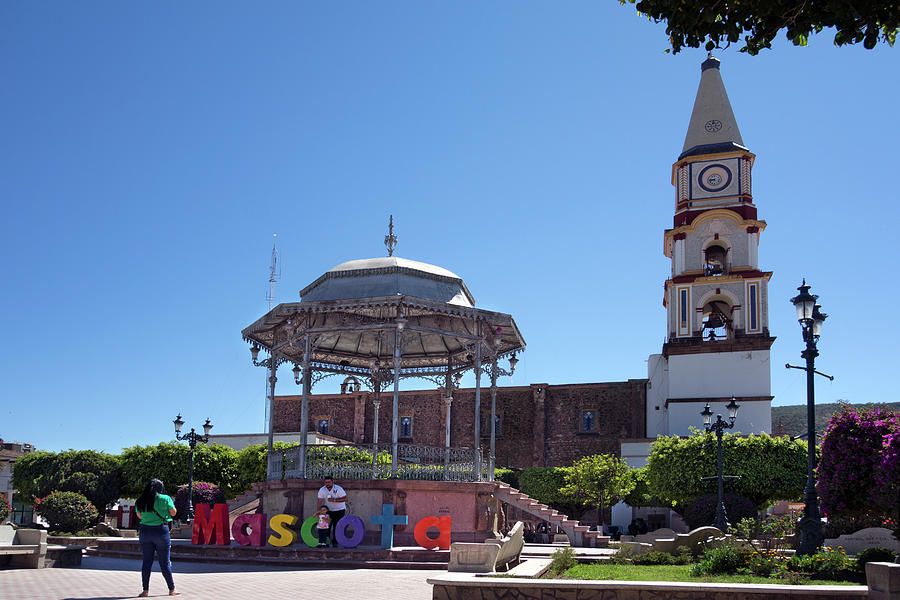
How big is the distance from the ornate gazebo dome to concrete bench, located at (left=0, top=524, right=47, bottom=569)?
807 centimetres

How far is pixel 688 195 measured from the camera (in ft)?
164

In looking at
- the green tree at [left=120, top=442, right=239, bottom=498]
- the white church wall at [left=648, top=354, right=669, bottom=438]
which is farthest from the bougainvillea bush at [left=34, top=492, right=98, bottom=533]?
the white church wall at [left=648, top=354, right=669, bottom=438]

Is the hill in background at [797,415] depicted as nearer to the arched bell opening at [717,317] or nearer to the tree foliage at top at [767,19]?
the arched bell opening at [717,317]

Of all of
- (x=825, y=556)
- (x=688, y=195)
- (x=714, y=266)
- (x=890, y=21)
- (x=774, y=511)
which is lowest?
(x=774, y=511)

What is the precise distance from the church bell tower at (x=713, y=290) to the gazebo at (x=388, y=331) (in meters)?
25.3

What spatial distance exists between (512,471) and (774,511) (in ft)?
46.9

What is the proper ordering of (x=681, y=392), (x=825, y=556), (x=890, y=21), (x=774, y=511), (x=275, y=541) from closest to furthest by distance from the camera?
1. (x=890, y=21)
2. (x=825, y=556)
3. (x=275, y=541)
4. (x=774, y=511)
5. (x=681, y=392)

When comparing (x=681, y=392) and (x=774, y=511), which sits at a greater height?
(x=681, y=392)

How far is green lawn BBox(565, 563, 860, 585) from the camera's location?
11.3 m

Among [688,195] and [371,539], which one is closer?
[371,539]

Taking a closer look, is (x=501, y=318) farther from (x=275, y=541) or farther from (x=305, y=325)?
(x=275, y=541)

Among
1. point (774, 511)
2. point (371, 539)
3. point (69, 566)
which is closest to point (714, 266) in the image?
point (774, 511)

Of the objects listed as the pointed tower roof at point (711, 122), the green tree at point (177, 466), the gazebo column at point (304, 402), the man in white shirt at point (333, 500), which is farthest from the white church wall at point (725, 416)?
the man in white shirt at point (333, 500)

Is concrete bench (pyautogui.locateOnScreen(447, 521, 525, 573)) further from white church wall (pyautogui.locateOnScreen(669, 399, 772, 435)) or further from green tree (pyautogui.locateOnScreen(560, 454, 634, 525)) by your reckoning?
white church wall (pyautogui.locateOnScreen(669, 399, 772, 435))
